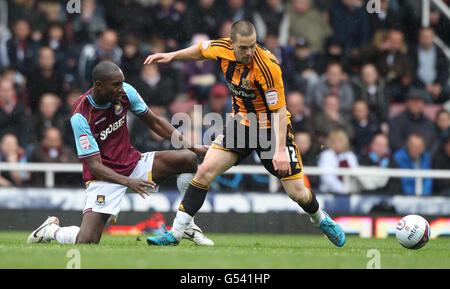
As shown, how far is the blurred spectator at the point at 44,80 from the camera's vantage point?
1308cm

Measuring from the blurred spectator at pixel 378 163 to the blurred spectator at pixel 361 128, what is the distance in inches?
9.7

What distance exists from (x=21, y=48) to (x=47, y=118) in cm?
163

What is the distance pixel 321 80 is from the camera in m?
13.9

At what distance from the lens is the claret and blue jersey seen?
27.0 feet

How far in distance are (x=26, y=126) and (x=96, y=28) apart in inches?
104

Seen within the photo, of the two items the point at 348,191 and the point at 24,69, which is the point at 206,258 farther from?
the point at 24,69

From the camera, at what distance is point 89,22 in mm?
14438

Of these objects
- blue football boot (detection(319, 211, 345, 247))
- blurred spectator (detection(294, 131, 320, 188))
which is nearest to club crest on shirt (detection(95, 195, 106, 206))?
blue football boot (detection(319, 211, 345, 247))

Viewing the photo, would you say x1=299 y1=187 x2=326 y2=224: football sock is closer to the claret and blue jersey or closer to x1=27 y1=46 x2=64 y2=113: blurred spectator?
the claret and blue jersey

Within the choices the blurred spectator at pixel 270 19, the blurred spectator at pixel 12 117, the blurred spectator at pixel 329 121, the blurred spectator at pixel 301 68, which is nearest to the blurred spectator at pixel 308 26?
the blurred spectator at pixel 270 19

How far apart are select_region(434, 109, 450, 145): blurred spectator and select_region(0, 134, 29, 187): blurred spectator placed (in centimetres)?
664

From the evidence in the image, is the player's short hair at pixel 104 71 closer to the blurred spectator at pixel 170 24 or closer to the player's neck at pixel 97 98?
the player's neck at pixel 97 98

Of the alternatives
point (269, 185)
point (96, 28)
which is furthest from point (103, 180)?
point (96, 28)

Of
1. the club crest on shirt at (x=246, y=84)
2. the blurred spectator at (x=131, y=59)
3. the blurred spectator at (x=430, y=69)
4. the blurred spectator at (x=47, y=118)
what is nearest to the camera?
the club crest on shirt at (x=246, y=84)
